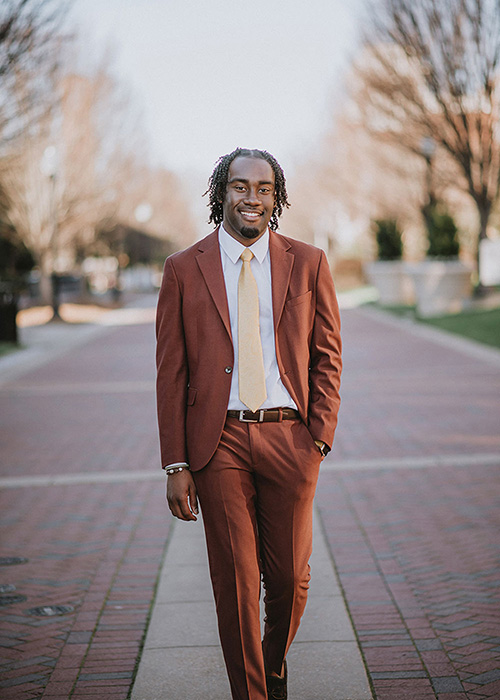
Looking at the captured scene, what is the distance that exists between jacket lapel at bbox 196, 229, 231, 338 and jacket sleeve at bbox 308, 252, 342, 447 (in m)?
0.35

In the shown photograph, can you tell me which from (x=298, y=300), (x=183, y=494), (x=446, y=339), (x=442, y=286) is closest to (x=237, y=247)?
(x=298, y=300)

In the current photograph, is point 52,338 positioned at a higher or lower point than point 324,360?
lower

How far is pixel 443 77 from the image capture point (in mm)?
22359

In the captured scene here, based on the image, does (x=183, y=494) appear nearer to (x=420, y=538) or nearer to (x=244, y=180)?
(x=244, y=180)

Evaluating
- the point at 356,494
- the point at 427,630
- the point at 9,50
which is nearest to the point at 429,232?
the point at 9,50

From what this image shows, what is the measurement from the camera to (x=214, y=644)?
13.1 ft

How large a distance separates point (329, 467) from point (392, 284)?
2407cm

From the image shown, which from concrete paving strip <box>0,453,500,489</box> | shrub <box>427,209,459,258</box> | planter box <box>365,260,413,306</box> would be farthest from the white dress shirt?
planter box <box>365,260,413,306</box>

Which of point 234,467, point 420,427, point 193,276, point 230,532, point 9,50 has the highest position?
point 9,50

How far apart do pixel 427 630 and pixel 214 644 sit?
98cm

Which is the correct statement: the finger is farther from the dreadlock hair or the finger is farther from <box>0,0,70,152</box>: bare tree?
<box>0,0,70,152</box>: bare tree

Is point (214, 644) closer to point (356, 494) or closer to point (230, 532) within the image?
point (230, 532)

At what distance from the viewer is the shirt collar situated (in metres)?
3.08

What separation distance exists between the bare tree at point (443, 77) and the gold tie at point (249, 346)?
1976cm
